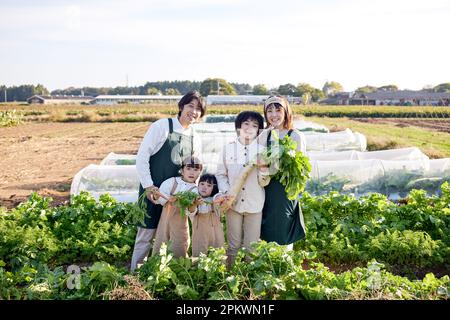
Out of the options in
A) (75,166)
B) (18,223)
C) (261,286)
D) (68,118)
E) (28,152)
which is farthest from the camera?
(68,118)

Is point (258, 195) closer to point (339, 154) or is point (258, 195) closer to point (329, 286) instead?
point (329, 286)

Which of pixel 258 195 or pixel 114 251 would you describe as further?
pixel 114 251

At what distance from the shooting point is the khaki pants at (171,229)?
3.89 m

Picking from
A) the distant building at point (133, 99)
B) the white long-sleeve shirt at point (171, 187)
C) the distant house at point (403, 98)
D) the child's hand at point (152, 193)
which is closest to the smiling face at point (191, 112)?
the white long-sleeve shirt at point (171, 187)

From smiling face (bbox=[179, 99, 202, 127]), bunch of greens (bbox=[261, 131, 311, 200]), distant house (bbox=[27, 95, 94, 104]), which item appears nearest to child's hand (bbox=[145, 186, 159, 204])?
smiling face (bbox=[179, 99, 202, 127])

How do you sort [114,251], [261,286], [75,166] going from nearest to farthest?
1. [261,286]
2. [114,251]
3. [75,166]

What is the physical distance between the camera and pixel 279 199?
12.0 feet

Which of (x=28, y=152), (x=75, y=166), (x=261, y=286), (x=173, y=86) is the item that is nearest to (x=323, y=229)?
(x=261, y=286)

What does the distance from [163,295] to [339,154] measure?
7.34 m

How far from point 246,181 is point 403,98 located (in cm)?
6386

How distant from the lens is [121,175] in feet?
25.6

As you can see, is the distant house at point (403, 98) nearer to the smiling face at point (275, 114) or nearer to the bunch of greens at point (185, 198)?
the smiling face at point (275, 114)

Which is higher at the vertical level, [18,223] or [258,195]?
[258,195]
